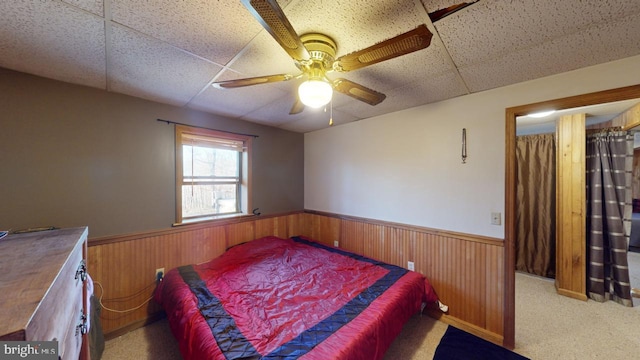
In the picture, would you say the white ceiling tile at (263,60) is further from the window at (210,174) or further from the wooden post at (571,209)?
the wooden post at (571,209)

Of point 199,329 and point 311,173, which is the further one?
point 311,173

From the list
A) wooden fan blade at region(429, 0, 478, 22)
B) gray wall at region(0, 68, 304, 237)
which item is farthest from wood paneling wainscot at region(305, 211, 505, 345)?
gray wall at region(0, 68, 304, 237)

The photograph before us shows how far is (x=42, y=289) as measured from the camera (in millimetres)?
665

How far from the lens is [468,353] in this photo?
6.00 ft

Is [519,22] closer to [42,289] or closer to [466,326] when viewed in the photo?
[42,289]

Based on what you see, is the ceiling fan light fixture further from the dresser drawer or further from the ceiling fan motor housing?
the dresser drawer

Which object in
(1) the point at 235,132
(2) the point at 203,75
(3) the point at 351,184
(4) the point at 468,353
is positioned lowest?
(4) the point at 468,353

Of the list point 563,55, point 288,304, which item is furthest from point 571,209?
point 288,304

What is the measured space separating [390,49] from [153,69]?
1704 millimetres

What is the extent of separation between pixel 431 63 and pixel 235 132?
2.35 metres

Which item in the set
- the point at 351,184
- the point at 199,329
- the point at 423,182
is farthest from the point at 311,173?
the point at 199,329

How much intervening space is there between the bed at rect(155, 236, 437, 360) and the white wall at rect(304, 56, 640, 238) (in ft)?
2.46

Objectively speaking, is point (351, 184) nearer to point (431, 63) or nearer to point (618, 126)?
point (431, 63)

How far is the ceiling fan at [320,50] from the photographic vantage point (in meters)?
0.89
